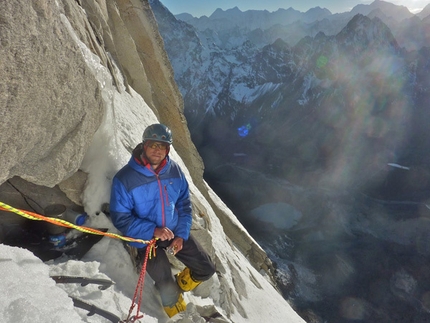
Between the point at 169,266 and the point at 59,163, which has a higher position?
the point at 59,163

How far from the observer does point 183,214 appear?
4988 mm

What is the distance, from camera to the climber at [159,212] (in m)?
4.39

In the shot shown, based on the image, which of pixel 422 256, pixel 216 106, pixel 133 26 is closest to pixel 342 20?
pixel 216 106

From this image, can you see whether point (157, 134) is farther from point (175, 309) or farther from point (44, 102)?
point (175, 309)

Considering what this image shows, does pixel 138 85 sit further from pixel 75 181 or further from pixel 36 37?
pixel 36 37

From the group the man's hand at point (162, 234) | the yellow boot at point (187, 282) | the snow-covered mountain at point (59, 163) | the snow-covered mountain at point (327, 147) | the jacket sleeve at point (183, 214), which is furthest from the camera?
the snow-covered mountain at point (327, 147)

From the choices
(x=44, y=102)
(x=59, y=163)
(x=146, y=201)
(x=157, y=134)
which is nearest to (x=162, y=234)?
(x=146, y=201)

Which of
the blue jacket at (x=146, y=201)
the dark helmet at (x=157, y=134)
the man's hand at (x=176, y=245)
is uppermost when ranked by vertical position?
the dark helmet at (x=157, y=134)

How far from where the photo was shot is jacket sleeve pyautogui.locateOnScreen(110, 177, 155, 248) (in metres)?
4.35

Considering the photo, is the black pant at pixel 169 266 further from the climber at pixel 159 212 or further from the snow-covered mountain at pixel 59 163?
the snow-covered mountain at pixel 59 163

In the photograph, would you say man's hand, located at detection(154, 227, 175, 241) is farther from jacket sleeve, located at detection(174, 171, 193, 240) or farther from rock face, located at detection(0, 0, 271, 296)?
Result: rock face, located at detection(0, 0, 271, 296)

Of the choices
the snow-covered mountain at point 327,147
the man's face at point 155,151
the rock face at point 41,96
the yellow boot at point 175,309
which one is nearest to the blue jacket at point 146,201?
the man's face at point 155,151

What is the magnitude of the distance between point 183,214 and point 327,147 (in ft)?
360

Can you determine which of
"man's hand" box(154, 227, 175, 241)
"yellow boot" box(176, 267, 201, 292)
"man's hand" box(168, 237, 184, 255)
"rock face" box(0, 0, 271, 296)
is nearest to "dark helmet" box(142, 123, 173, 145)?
"rock face" box(0, 0, 271, 296)
